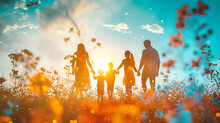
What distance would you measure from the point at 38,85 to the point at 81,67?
2.05 m

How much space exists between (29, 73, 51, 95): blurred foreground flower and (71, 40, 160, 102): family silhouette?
3.70 ft

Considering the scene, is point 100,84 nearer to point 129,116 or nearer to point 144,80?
point 144,80

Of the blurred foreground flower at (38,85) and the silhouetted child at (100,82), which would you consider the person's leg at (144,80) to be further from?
the blurred foreground flower at (38,85)

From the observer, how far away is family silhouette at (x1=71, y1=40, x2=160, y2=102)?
6137mm

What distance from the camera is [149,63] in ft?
20.2

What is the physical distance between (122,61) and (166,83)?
2.30 metres

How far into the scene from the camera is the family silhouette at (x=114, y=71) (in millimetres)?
6137

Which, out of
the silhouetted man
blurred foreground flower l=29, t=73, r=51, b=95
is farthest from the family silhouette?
blurred foreground flower l=29, t=73, r=51, b=95

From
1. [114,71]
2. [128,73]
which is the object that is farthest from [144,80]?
[114,71]

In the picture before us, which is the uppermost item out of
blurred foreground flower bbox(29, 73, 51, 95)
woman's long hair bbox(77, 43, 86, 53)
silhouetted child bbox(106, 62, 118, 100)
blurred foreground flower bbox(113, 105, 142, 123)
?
woman's long hair bbox(77, 43, 86, 53)

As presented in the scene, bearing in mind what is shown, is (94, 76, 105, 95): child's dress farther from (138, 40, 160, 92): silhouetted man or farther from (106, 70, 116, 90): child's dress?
(138, 40, 160, 92): silhouetted man

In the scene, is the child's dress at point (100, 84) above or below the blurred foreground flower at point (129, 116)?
above

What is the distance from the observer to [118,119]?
11.6 ft

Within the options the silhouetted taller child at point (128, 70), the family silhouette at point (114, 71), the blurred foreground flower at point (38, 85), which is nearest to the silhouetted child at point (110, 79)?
the family silhouette at point (114, 71)
